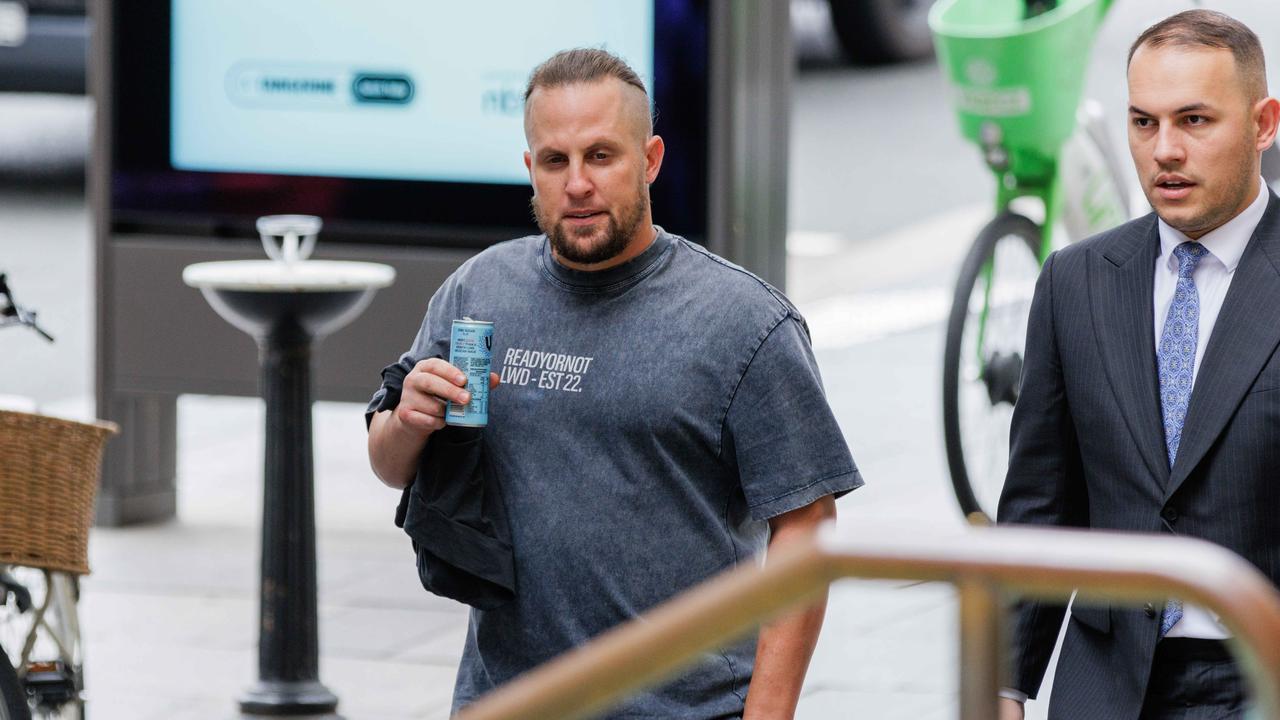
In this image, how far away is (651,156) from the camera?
323 centimetres

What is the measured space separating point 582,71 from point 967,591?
1580 millimetres

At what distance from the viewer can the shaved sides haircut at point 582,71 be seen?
10.3ft

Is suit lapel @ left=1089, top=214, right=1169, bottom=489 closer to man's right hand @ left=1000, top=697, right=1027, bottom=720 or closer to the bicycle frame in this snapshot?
man's right hand @ left=1000, top=697, right=1027, bottom=720

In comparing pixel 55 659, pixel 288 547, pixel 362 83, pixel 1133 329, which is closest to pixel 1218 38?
pixel 1133 329

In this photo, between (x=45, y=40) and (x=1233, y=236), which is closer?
(x=1233, y=236)

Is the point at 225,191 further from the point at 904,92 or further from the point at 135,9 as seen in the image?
the point at 904,92

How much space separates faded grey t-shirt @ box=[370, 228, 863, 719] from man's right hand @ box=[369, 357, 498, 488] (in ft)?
0.41

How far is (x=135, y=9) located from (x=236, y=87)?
0.50m

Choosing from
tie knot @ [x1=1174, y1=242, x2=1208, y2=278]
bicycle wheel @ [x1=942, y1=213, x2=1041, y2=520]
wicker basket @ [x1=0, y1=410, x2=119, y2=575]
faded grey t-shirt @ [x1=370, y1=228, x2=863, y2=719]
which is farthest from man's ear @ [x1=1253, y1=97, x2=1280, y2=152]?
bicycle wheel @ [x1=942, y1=213, x2=1041, y2=520]

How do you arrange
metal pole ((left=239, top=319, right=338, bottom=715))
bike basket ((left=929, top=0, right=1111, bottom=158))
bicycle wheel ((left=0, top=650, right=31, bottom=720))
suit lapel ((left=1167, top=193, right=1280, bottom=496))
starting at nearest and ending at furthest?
suit lapel ((left=1167, top=193, right=1280, bottom=496))
bicycle wheel ((left=0, top=650, right=31, bottom=720))
metal pole ((left=239, top=319, right=338, bottom=715))
bike basket ((left=929, top=0, right=1111, bottom=158))

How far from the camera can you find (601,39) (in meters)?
7.21

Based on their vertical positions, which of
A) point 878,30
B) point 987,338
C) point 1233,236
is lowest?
point 987,338

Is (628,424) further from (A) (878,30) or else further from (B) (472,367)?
(A) (878,30)

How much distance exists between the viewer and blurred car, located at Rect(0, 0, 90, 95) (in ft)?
50.0
